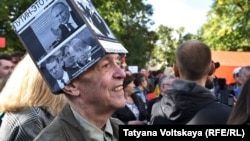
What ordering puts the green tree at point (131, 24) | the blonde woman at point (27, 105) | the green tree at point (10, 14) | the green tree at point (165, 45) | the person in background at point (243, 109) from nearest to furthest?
the person in background at point (243, 109)
the blonde woman at point (27, 105)
the green tree at point (10, 14)
the green tree at point (131, 24)
the green tree at point (165, 45)

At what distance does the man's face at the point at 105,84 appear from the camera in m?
2.07

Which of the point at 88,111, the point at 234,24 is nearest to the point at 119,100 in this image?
the point at 88,111

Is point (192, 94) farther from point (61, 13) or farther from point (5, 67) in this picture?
point (5, 67)

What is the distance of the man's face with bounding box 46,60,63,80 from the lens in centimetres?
200

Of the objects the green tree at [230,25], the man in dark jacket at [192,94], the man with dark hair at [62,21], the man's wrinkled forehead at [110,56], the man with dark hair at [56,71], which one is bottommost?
the green tree at [230,25]

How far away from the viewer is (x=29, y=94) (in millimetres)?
3182

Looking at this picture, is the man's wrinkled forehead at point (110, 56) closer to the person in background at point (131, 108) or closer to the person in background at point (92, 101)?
the person in background at point (92, 101)

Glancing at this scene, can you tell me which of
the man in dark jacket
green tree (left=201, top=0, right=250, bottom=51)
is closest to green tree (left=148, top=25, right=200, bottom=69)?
green tree (left=201, top=0, right=250, bottom=51)

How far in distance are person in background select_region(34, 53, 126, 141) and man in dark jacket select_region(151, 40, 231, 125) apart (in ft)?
3.85

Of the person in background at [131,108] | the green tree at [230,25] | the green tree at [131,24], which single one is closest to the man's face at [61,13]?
the person in background at [131,108]

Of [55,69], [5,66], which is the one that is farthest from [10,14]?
[55,69]

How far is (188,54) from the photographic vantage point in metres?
3.33

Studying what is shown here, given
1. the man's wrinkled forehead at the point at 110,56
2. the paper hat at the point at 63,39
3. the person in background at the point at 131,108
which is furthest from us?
the person in background at the point at 131,108

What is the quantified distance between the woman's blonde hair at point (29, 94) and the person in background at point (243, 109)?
48.4 inches
